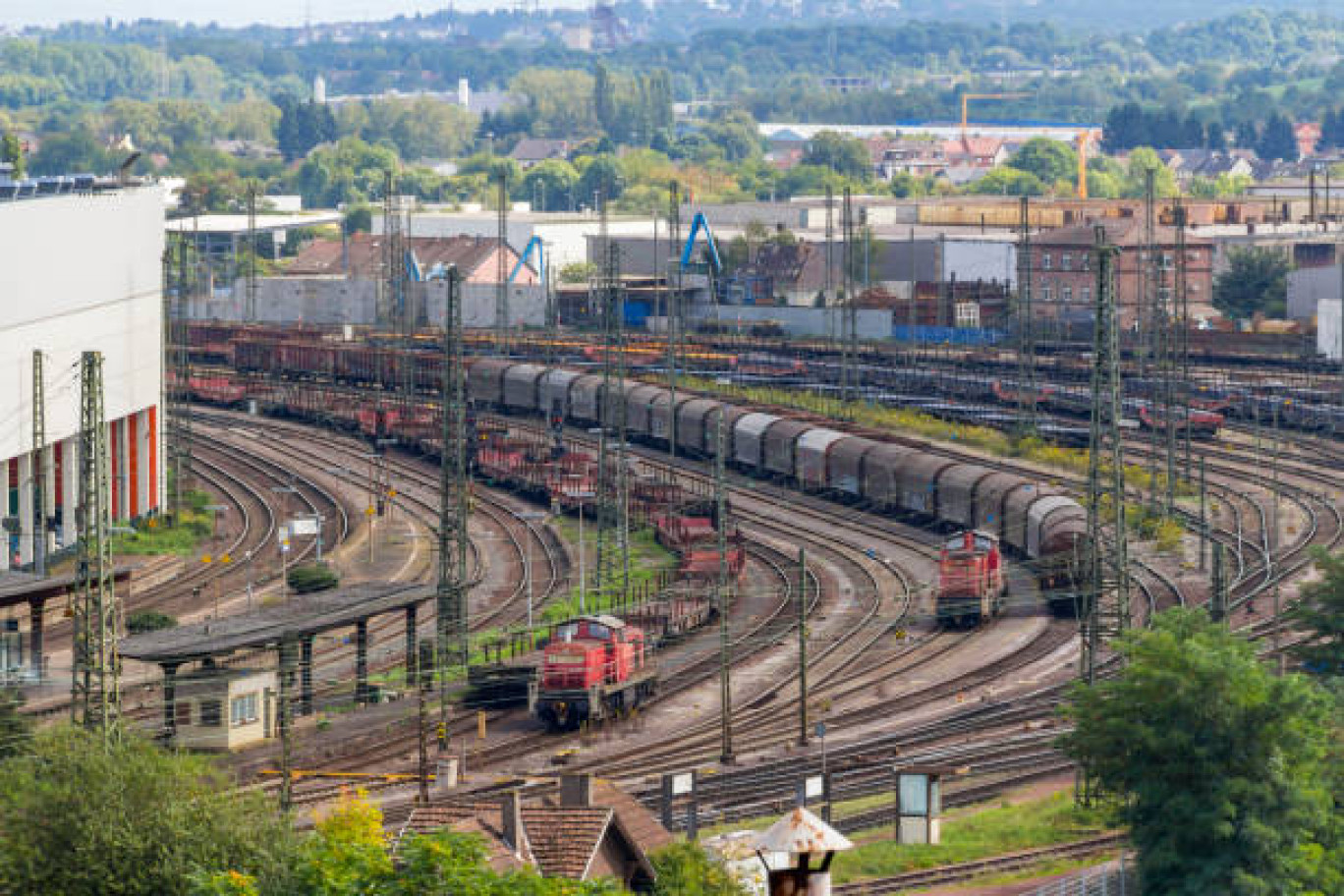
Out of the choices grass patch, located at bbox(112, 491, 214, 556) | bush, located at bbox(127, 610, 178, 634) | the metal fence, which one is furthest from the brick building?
the metal fence

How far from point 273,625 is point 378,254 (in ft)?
350

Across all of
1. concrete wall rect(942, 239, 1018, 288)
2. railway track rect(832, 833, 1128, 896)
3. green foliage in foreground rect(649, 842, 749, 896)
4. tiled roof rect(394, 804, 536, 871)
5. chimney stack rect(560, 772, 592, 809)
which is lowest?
railway track rect(832, 833, 1128, 896)

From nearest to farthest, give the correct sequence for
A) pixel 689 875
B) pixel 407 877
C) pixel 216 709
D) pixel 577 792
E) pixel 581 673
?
pixel 407 877 < pixel 689 875 < pixel 577 792 < pixel 216 709 < pixel 581 673

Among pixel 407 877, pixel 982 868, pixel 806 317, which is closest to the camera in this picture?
pixel 407 877

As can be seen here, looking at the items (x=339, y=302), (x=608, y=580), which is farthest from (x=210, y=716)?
(x=339, y=302)

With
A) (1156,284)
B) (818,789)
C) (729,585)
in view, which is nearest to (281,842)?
(818,789)

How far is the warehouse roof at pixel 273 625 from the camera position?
5006cm

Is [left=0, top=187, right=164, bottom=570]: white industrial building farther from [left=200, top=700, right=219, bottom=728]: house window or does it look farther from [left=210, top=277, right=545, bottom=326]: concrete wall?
[left=210, top=277, right=545, bottom=326]: concrete wall

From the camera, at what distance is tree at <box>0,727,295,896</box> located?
33938 millimetres

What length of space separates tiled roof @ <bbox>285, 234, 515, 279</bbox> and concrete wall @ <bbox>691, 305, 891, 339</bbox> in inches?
566

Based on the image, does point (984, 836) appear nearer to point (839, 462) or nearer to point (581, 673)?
point (581, 673)


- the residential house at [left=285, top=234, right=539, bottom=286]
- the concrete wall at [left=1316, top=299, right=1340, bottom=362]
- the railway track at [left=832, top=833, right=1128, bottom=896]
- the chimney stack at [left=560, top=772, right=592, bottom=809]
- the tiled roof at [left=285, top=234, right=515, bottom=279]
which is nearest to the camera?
the chimney stack at [left=560, top=772, right=592, bottom=809]

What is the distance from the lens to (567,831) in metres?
36.6

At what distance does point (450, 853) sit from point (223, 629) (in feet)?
75.0
